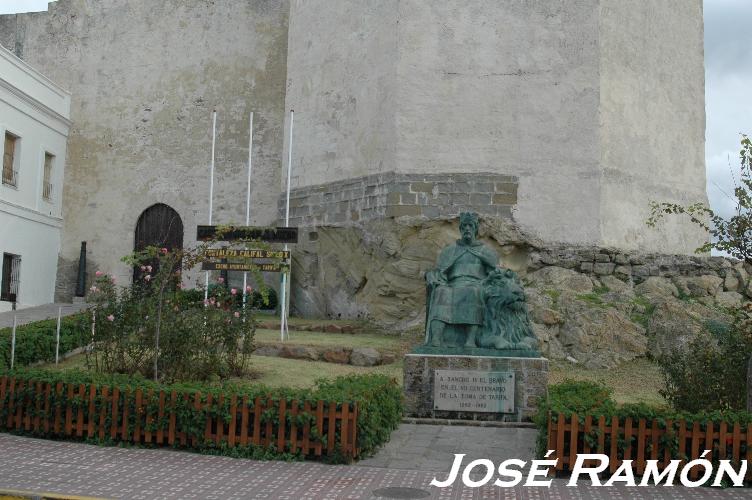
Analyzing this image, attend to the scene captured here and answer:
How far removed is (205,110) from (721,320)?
1412 cm

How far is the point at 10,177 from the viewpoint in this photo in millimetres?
21047

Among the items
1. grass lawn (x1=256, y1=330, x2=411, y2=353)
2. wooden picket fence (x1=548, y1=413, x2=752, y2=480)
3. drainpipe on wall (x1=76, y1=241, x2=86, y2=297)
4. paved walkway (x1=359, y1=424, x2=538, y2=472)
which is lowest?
paved walkway (x1=359, y1=424, x2=538, y2=472)

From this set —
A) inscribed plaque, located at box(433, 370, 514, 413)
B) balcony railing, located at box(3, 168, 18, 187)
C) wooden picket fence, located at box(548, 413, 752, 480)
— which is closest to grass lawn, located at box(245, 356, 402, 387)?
inscribed plaque, located at box(433, 370, 514, 413)

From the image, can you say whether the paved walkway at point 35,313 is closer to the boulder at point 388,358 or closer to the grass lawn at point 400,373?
the grass lawn at point 400,373

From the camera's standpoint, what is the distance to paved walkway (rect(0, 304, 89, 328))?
712 inches

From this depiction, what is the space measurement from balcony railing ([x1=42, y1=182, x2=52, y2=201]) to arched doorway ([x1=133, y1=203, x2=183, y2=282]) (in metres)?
2.39

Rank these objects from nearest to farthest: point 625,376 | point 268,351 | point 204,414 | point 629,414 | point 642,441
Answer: point 642,441 → point 629,414 → point 204,414 → point 625,376 → point 268,351

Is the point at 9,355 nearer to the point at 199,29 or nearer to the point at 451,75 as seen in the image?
the point at 451,75

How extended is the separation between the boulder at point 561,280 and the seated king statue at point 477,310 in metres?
6.21

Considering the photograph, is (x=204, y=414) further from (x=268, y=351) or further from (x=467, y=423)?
(x=268, y=351)

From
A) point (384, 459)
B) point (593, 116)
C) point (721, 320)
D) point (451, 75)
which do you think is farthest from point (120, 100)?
point (384, 459)

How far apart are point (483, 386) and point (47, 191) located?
1677 cm

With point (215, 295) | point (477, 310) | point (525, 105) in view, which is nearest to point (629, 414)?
point (477, 310)

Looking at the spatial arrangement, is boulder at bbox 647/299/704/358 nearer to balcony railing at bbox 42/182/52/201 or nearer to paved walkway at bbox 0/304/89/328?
paved walkway at bbox 0/304/89/328
